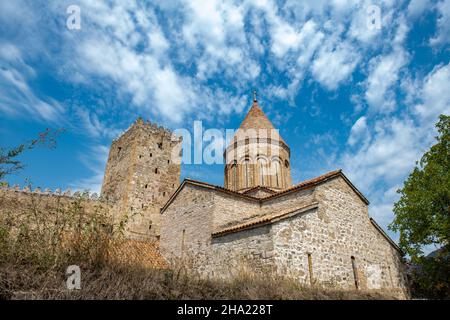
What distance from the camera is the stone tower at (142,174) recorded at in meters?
24.2

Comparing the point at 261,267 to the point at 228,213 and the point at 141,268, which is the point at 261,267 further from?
the point at 141,268

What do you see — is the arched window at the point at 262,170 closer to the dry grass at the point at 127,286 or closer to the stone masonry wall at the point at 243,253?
the stone masonry wall at the point at 243,253

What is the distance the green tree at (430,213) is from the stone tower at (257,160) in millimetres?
6697

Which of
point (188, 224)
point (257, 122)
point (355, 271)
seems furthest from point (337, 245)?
point (257, 122)

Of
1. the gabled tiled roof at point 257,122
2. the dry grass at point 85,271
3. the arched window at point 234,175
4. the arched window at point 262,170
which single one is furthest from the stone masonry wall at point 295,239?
the gabled tiled roof at point 257,122

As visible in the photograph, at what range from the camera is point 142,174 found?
2552cm

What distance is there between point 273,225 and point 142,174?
18032 millimetres

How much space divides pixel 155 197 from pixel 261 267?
699 inches

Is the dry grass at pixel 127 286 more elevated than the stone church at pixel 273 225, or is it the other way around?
the stone church at pixel 273 225

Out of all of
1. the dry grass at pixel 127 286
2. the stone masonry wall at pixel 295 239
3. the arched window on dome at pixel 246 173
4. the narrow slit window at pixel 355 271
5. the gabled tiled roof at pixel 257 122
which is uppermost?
the gabled tiled roof at pixel 257 122

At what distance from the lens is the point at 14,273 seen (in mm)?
3951

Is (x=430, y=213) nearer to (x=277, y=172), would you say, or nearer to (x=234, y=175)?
(x=277, y=172)
